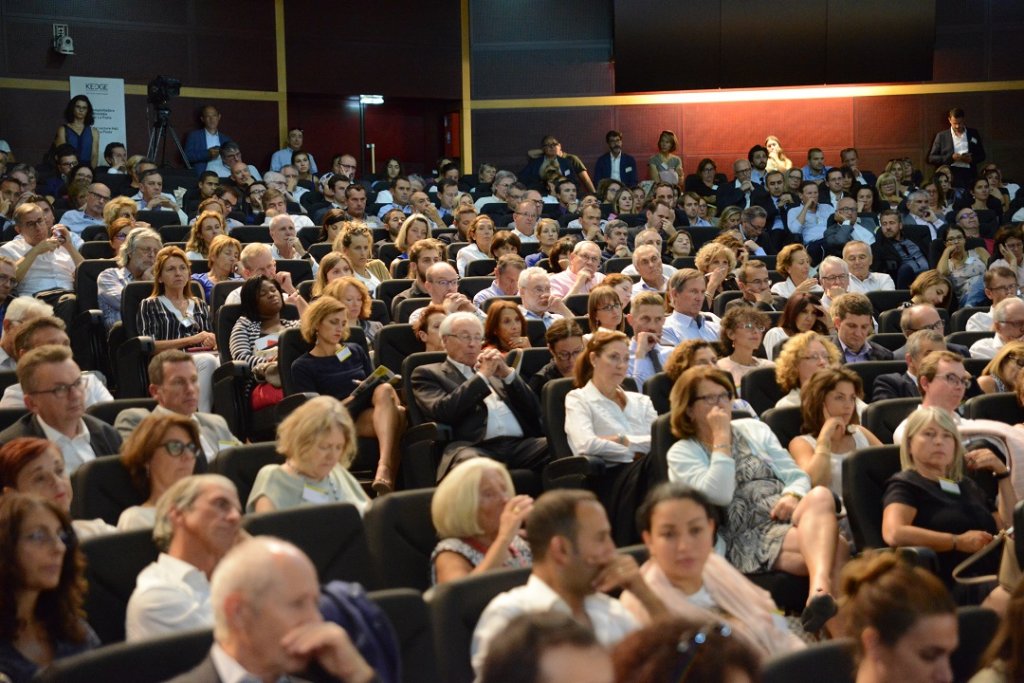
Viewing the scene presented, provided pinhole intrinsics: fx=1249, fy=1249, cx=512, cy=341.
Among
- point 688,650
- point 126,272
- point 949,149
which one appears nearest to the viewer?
point 688,650

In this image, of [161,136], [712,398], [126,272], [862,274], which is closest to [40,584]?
[712,398]

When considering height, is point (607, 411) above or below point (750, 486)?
above

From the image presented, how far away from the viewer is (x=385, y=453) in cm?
472

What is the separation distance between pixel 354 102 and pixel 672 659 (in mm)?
12144

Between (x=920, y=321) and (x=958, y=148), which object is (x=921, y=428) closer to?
(x=920, y=321)

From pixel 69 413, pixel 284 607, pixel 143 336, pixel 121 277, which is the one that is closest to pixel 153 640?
pixel 284 607

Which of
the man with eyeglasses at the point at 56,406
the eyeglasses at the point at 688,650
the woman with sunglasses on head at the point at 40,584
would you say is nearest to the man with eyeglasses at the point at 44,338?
the man with eyeglasses at the point at 56,406

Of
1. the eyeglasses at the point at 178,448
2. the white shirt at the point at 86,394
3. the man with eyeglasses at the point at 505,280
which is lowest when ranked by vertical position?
the eyeglasses at the point at 178,448

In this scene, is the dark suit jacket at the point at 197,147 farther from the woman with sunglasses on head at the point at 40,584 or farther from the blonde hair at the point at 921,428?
the woman with sunglasses on head at the point at 40,584

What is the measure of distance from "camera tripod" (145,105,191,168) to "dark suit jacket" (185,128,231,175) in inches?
2.7

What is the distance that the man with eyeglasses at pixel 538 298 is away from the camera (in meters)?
5.85

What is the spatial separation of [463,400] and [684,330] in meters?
1.56

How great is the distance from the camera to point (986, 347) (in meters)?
5.52

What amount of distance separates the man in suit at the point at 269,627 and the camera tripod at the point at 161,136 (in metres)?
8.95
